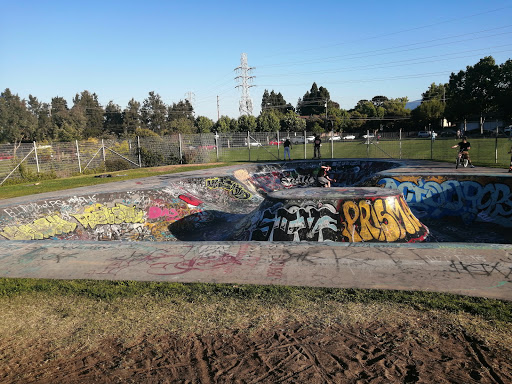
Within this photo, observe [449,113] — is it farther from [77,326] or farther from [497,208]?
[77,326]

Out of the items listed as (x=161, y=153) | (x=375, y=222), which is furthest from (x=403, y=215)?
(x=161, y=153)

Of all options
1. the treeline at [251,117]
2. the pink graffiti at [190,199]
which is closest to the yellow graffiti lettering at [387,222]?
the pink graffiti at [190,199]

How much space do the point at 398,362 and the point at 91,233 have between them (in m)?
10.3

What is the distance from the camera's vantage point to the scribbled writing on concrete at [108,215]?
11.9 meters

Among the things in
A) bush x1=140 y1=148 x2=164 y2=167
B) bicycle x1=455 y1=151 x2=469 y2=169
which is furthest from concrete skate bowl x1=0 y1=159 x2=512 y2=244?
bush x1=140 y1=148 x2=164 y2=167

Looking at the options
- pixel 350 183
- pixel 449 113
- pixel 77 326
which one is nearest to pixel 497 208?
pixel 350 183

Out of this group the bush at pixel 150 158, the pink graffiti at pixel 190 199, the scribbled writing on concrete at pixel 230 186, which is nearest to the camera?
the pink graffiti at pixel 190 199

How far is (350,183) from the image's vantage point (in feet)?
71.1

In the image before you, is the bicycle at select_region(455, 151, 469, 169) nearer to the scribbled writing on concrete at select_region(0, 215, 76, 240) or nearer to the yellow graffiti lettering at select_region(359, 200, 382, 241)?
the yellow graffiti lettering at select_region(359, 200, 382, 241)

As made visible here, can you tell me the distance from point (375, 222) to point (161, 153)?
23531 mm

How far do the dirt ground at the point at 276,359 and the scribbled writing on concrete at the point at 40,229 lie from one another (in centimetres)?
742

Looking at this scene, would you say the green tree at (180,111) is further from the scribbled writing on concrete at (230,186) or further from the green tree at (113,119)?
the scribbled writing on concrete at (230,186)

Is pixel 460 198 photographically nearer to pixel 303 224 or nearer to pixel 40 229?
pixel 303 224

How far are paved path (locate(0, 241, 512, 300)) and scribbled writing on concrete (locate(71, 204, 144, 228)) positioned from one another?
4.28 m
